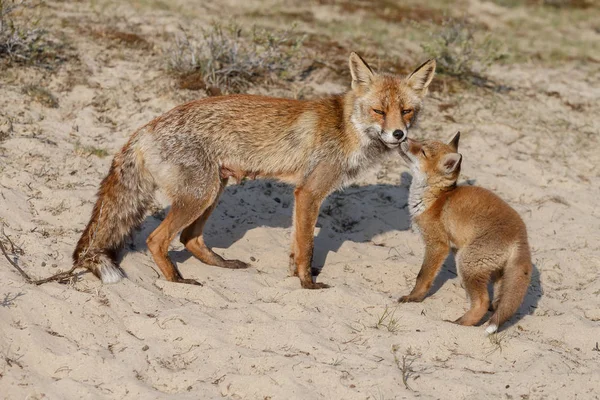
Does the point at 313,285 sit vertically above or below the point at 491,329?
below

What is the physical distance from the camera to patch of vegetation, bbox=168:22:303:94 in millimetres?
8961

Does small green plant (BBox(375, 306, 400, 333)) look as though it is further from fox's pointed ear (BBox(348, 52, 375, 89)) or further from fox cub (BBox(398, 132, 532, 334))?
fox's pointed ear (BBox(348, 52, 375, 89))

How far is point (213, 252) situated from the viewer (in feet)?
21.4

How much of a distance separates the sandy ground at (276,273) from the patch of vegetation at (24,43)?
0.22 metres

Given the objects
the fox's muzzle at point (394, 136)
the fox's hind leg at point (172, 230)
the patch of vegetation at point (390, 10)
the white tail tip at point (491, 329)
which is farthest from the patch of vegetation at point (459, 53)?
the white tail tip at point (491, 329)

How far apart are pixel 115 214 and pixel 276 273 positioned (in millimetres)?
1507

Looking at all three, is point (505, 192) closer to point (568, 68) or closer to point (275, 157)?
point (275, 157)

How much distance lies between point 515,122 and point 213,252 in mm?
4897

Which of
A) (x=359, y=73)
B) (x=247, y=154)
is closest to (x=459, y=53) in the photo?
(x=359, y=73)

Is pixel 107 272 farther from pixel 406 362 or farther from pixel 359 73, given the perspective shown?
pixel 359 73

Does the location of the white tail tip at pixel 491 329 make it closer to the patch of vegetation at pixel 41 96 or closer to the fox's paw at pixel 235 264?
the fox's paw at pixel 235 264

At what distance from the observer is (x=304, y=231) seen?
6.18 m

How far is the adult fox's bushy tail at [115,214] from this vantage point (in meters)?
5.48

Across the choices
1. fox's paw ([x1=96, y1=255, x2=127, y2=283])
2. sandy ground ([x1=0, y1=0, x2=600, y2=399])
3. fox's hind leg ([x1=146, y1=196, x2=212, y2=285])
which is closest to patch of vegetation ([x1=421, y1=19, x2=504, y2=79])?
sandy ground ([x1=0, y1=0, x2=600, y2=399])
